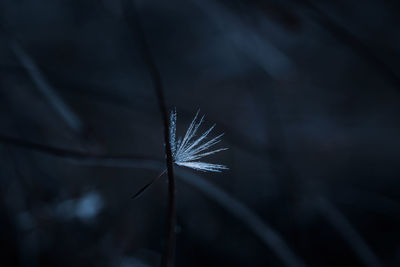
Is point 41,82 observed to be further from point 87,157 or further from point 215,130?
point 215,130

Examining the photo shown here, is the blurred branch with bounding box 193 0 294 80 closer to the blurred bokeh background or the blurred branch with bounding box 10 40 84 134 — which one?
the blurred bokeh background

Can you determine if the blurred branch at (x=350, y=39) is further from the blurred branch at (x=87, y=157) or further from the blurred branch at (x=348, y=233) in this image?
the blurred branch at (x=87, y=157)

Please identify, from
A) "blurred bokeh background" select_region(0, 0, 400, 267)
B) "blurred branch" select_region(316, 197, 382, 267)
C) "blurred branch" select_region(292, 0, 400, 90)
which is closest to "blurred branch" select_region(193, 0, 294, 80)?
"blurred bokeh background" select_region(0, 0, 400, 267)

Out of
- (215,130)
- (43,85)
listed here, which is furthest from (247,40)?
(43,85)

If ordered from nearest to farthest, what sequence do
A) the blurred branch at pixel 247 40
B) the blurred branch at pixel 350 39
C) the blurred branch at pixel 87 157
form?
the blurred branch at pixel 87 157 → the blurred branch at pixel 350 39 → the blurred branch at pixel 247 40

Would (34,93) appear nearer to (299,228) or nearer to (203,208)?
(203,208)

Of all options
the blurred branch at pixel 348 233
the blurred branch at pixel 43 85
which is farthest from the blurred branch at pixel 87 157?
the blurred branch at pixel 348 233

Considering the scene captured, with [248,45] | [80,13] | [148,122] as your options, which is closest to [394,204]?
[248,45]

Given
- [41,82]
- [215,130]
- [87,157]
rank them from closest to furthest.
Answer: [87,157] < [41,82] < [215,130]
